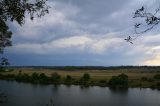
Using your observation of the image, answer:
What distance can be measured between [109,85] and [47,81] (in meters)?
18.5

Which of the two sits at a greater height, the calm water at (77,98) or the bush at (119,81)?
the bush at (119,81)

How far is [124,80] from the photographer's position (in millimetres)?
82250

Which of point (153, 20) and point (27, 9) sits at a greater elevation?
point (27, 9)

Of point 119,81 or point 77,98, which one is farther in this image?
point 119,81

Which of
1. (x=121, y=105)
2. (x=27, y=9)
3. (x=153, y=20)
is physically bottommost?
(x=121, y=105)

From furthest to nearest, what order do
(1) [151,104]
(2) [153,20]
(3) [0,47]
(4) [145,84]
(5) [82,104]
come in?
(4) [145,84] → (1) [151,104] → (5) [82,104] → (3) [0,47] → (2) [153,20]

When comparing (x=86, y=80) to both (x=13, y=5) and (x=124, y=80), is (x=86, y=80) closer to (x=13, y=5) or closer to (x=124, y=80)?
(x=124, y=80)

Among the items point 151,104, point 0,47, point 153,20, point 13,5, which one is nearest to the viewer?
point 153,20

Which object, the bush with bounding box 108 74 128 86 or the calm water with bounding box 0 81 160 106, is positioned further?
the bush with bounding box 108 74 128 86

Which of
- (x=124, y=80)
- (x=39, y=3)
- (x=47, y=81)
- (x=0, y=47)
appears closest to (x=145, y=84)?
(x=124, y=80)

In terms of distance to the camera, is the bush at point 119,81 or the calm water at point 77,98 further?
the bush at point 119,81

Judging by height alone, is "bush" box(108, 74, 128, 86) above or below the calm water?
above

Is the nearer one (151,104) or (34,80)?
(151,104)

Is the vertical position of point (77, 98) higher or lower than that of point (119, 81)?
lower
